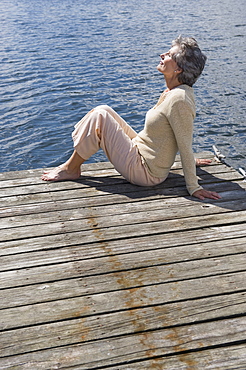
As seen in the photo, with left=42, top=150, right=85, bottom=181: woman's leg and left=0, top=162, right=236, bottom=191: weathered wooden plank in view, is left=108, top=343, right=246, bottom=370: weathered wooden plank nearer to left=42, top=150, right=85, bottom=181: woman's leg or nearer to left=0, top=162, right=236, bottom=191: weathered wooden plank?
left=0, top=162, right=236, bottom=191: weathered wooden plank

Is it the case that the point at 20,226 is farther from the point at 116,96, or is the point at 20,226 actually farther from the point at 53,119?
the point at 116,96

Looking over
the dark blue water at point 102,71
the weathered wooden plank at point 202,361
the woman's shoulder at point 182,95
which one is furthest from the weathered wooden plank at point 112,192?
the dark blue water at point 102,71

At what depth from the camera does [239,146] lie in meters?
8.41

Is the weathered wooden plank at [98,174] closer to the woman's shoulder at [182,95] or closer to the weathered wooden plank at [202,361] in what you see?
the woman's shoulder at [182,95]

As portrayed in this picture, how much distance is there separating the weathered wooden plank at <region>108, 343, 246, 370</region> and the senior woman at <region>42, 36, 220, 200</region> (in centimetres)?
180

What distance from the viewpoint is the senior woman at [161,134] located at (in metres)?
3.79

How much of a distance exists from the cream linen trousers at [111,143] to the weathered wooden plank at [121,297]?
4.64 ft

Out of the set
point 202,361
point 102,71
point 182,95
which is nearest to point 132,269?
point 202,361

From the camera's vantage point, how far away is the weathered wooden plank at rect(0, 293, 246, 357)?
239cm

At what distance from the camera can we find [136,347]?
2.35 meters

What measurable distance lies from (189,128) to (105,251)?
1255 mm

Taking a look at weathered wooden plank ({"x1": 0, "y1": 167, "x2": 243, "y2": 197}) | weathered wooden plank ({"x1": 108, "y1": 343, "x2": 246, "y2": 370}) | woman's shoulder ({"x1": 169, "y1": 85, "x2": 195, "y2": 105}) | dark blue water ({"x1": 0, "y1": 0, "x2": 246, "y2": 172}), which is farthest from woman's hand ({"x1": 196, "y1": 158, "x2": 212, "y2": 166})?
dark blue water ({"x1": 0, "y1": 0, "x2": 246, "y2": 172})

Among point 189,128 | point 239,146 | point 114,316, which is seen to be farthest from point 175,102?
point 239,146

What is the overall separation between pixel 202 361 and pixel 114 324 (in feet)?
A: 1.60
